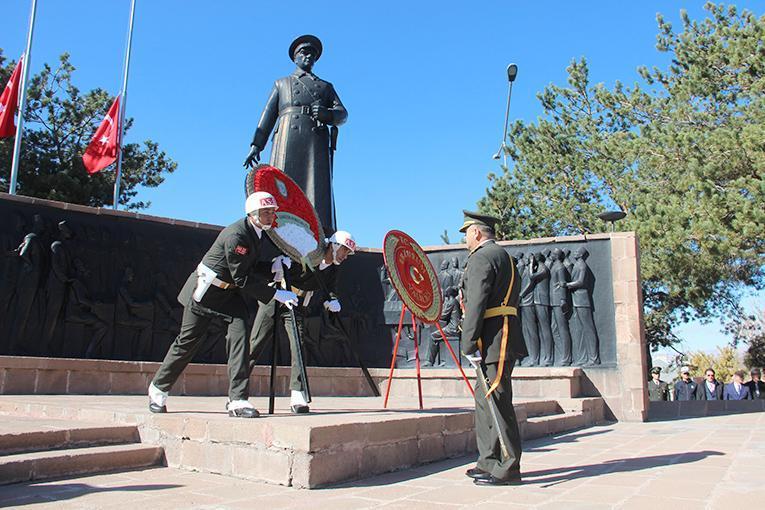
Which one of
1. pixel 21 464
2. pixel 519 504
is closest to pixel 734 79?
pixel 519 504

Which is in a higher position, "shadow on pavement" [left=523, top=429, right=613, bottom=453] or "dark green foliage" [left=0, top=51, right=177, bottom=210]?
"dark green foliage" [left=0, top=51, right=177, bottom=210]

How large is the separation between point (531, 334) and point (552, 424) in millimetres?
3378

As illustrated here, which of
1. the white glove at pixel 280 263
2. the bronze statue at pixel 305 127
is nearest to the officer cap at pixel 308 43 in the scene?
the bronze statue at pixel 305 127

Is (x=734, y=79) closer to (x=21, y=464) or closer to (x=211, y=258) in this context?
(x=211, y=258)

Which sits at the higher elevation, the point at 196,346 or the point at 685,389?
the point at 196,346

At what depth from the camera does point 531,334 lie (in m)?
11.2

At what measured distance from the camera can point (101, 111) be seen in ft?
83.3

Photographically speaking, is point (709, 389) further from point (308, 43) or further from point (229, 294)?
point (229, 294)

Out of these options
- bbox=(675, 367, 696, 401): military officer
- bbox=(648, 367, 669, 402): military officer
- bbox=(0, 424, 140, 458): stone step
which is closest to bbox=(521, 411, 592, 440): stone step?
bbox=(0, 424, 140, 458): stone step

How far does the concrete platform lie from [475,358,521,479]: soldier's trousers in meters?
0.78

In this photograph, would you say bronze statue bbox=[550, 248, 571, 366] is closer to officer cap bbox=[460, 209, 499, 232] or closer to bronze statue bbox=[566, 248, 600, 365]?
bronze statue bbox=[566, 248, 600, 365]

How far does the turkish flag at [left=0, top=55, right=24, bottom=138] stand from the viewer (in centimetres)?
1559

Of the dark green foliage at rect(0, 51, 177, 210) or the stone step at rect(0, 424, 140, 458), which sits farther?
the dark green foliage at rect(0, 51, 177, 210)

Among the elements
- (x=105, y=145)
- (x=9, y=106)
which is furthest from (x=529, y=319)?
(x=9, y=106)
